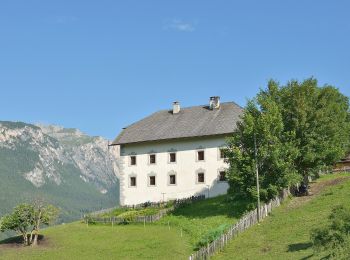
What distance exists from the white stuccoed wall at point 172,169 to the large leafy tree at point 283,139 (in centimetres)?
1312

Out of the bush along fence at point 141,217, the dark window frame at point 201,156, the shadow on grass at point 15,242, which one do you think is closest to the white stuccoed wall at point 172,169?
the dark window frame at point 201,156

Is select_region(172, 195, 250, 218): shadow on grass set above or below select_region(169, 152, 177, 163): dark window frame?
below

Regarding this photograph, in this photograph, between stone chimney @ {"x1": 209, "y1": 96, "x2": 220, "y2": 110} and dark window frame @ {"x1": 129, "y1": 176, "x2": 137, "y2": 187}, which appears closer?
dark window frame @ {"x1": 129, "y1": 176, "x2": 137, "y2": 187}

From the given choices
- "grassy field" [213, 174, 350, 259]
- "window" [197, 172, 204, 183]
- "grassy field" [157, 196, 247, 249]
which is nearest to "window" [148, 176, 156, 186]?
"window" [197, 172, 204, 183]

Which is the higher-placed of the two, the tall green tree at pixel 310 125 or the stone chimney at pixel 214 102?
the stone chimney at pixel 214 102

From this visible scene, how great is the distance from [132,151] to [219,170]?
12546mm

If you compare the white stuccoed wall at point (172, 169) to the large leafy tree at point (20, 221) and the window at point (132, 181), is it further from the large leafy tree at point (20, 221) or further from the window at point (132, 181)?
the large leafy tree at point (20, 221)

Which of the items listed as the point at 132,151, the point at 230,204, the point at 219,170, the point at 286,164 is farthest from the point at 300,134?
the point at 132,151

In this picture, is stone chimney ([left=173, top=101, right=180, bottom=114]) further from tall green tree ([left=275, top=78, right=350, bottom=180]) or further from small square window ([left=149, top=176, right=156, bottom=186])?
tall green tree ([left=275, top=78, right=350, bottom=180])

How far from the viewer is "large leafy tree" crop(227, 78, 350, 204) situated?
48312 millimetres

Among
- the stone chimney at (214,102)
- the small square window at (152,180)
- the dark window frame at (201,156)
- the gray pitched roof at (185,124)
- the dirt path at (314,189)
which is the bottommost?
the dirt path at (314,189)

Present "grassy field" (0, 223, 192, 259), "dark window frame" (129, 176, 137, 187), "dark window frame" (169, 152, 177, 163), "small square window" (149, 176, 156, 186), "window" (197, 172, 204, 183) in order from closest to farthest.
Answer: "grassy field" (0, 223, 192, 259)
"window" (197, 172, 204, 183)
"dark window frame" (169, 152, 177, 163)
"small square window" (149, 176, 156, 186)
"dark window frame" (129, 176, 137, 187)

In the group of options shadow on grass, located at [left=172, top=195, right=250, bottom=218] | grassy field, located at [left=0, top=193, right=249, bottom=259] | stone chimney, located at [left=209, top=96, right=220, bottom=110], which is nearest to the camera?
grassy field, located at [left=0, top=193, right=249, bottom=259]

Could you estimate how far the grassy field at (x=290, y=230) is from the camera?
116 ft
